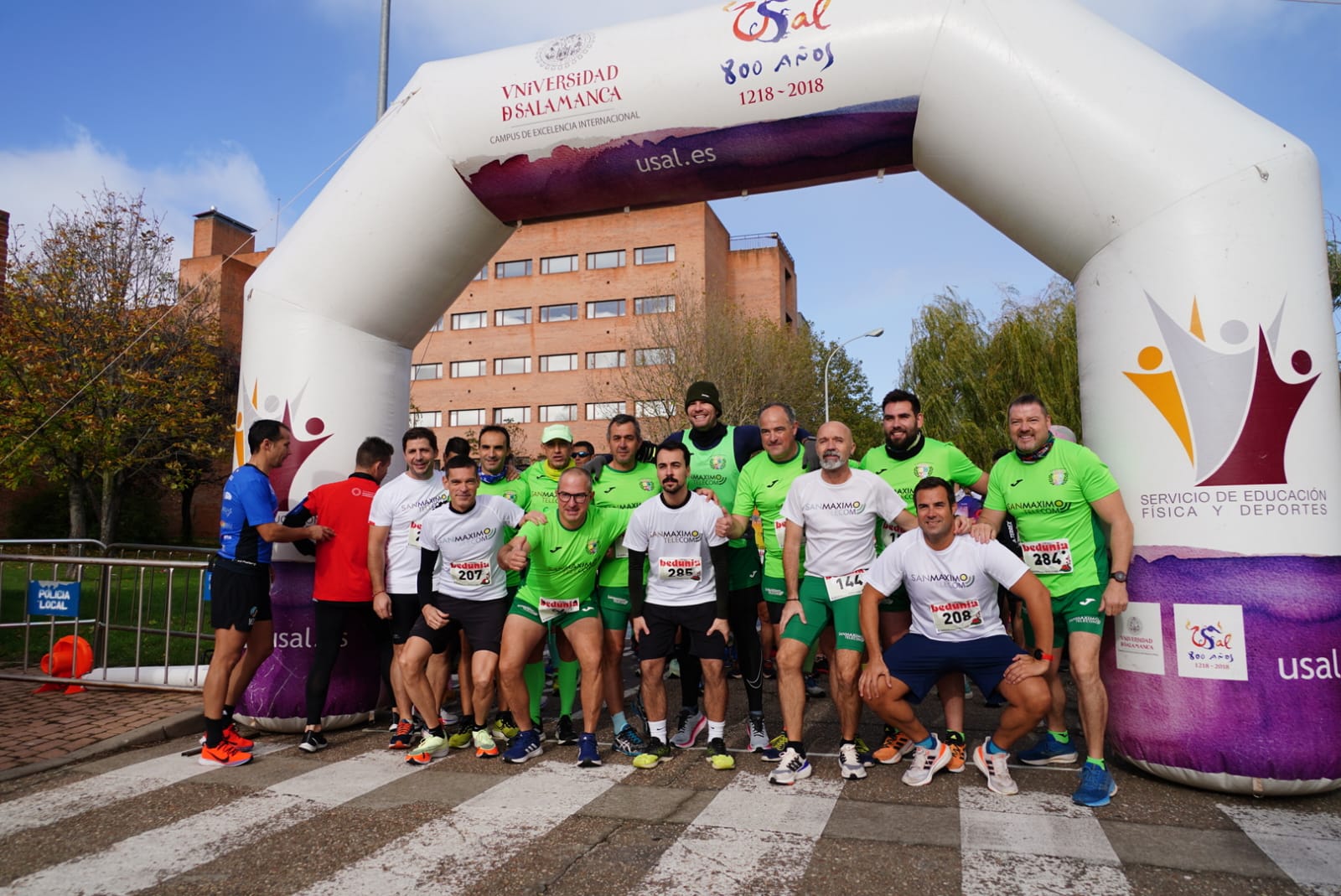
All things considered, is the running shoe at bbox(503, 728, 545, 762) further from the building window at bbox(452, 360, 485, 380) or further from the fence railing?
the building window at bbox(452, 360, 485, 380)

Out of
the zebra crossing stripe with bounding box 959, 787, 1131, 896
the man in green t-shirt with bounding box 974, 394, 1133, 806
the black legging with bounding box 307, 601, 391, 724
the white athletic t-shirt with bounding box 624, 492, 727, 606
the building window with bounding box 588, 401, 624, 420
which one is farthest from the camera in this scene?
the building window with bounding box 588, 401, 624, 420

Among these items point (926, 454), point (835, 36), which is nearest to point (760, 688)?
point (926, 454)

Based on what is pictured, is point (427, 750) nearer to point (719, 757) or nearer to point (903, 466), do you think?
point (719, 757)

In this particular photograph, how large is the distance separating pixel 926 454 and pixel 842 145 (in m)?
2.14

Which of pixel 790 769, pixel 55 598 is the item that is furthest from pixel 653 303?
pixel 790 769

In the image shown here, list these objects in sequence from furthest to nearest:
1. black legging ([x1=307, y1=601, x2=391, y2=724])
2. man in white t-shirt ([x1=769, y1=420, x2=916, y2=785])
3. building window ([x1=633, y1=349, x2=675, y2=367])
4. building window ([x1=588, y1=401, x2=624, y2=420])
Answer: building window ([x1=588, y1=401, x2=624, y2=420]), building window ([x1=633, y1=349, x2=675, y2=367]), black legging ([x1=307, y1=601, x2=391, y2=724]), man in white t-shirt ([x1=769, y1=420, x2=916, y2=785])

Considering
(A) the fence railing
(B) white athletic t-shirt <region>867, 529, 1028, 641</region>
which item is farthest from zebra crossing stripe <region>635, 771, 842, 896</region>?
(A) the fence railing

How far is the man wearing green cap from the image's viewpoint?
5.73m

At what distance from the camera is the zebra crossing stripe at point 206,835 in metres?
3.65

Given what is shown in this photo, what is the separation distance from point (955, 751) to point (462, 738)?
3.15 m

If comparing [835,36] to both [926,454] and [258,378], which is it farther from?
[258,378]

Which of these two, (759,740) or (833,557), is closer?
(833,557)

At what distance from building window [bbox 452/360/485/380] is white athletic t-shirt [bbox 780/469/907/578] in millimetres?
48690

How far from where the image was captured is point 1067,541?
5.08 m
